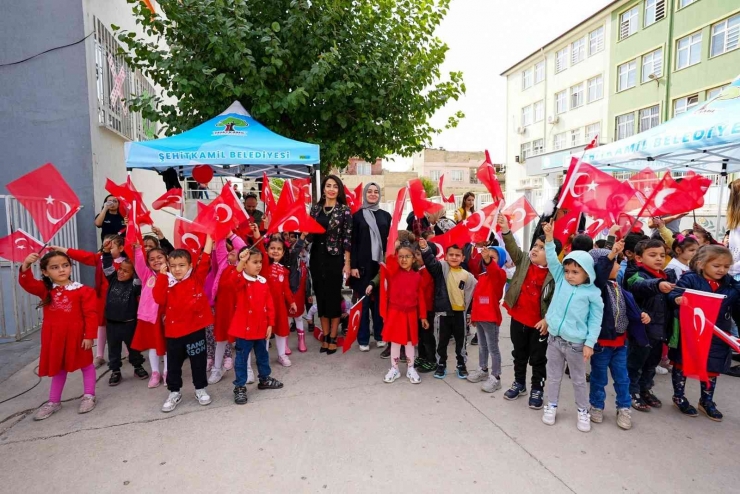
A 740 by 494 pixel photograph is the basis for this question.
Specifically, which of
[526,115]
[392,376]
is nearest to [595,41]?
[526,115]

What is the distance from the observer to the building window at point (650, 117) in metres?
22.0

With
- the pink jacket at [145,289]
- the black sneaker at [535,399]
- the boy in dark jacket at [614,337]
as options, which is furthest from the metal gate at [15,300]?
the boy in dark jacket at [614,337]

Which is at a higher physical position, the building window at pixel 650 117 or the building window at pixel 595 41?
the building window at pixel 595 41

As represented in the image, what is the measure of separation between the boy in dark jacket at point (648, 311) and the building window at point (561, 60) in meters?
29.7

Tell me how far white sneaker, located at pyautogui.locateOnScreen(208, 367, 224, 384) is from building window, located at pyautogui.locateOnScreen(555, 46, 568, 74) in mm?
31183

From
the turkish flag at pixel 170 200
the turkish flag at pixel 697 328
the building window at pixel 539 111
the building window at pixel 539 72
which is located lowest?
the turkish flag at pixel 697 328

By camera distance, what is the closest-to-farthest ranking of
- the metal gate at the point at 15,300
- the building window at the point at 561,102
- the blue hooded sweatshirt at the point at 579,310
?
the blue hooded sweatshirt at the point at 579,310, the metal gate at the point at 15,300, the building window at the point at 561,102

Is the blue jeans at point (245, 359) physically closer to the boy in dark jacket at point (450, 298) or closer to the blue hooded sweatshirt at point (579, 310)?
the boy in dark jacket at point (450, 298)

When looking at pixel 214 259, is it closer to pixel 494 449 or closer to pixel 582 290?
pixel 494 449

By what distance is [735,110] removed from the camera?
4797mm

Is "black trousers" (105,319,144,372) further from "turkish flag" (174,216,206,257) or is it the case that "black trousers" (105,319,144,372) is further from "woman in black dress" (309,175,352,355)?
"woman in black dress" (309,175,352,355)

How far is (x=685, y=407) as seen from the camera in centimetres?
354

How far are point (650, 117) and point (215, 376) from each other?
25.6 m

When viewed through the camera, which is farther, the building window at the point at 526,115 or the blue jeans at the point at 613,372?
the building window at the point at 526,115
